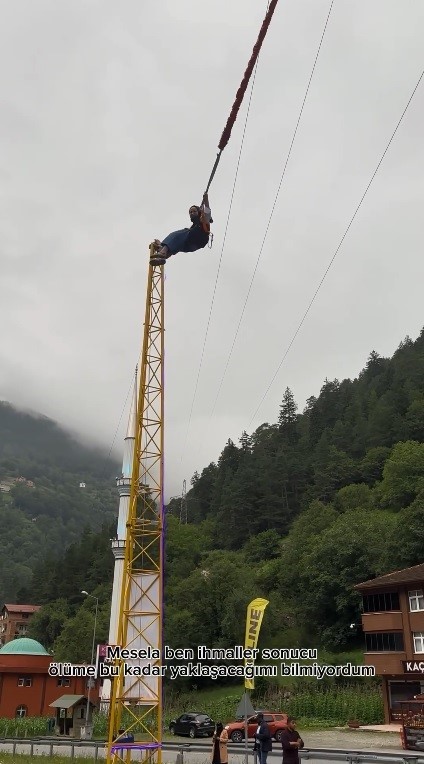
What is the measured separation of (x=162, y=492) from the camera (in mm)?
27828

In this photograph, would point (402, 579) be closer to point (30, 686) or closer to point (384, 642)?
point (384, 642)

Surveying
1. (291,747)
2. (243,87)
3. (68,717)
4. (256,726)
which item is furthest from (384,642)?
(243,87)

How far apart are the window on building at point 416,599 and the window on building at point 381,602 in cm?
122

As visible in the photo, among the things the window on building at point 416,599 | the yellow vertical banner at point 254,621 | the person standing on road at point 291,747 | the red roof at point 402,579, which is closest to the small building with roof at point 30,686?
the red roof at point 402,579

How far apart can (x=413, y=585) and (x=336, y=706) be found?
952 cm

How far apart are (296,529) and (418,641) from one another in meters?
42.9

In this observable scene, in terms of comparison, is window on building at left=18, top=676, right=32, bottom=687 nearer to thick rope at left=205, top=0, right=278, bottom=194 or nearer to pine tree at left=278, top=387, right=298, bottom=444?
thick rope at left=205, top=0, right=278, bottom=194

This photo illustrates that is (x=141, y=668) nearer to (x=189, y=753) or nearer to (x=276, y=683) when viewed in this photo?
(x=189, y=753)

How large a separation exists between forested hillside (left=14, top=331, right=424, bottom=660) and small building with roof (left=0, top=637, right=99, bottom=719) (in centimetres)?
1106

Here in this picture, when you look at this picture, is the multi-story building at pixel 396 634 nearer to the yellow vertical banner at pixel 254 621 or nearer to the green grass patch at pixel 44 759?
the yellow vertical banner at pixel 254 621

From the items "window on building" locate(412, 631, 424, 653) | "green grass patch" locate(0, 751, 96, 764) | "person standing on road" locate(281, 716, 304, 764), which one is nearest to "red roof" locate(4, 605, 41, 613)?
"window on building" locate(412, 631, 424, 653)

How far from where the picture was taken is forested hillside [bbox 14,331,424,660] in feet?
219

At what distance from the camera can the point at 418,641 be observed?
4484cm

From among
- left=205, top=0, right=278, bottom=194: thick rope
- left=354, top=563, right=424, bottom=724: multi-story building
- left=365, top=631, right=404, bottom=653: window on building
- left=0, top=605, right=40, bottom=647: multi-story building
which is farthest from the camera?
left=0, top=605, right=40, bottom=647: multi-story building
